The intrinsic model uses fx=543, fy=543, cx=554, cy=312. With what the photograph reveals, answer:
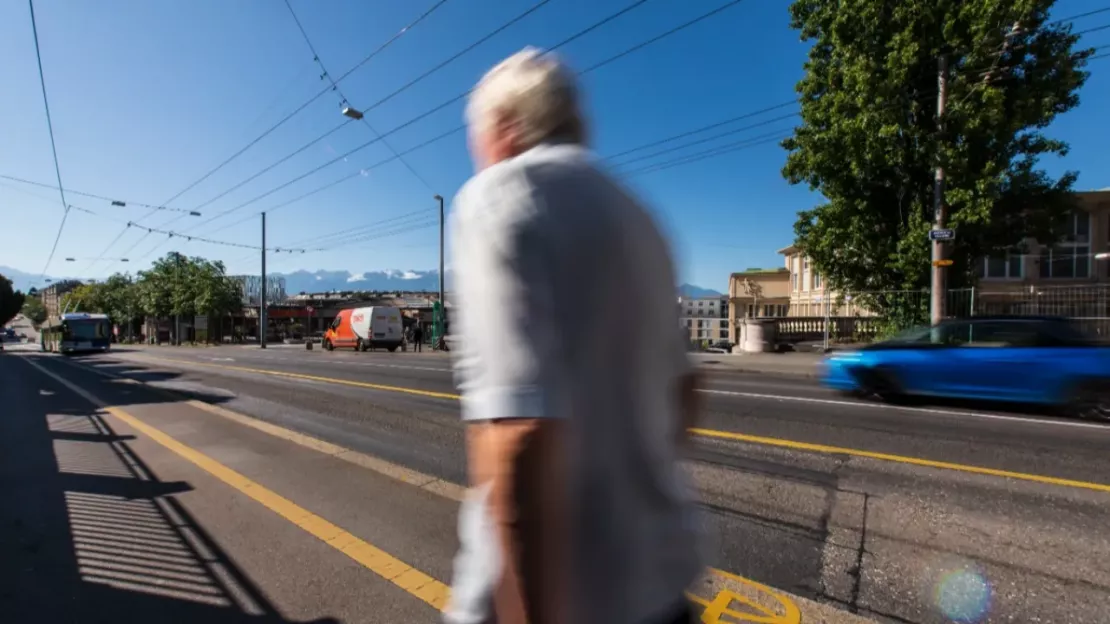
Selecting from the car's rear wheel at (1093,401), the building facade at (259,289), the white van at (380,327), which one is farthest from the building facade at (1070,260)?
the building facade at (259,289)

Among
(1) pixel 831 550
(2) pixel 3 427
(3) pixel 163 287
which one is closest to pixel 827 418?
(1) pixel 831 550

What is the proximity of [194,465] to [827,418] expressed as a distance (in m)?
7.39

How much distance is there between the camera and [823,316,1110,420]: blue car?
7.25m

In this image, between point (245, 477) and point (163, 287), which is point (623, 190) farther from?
point (163, 287)

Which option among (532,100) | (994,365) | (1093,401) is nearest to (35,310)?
(994,365)

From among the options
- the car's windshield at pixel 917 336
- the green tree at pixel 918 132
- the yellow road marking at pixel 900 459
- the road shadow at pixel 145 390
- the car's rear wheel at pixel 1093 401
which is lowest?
the road shadow at pixel 145 390

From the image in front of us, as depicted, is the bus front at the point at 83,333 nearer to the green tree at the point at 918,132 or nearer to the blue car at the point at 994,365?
the green tree at the point at 918,132

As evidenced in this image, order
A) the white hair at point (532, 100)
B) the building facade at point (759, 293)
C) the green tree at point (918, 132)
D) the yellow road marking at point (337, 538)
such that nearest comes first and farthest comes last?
1. the white hair at point (532, 100)
2. the yellow road marking at point (337, 538)
3. the green tree at point (918, 132)
4. the building facade at point (759, 293)

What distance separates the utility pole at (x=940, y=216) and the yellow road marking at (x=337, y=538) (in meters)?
14.6

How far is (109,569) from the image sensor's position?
3.09m

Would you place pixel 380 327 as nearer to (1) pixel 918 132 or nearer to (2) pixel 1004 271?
(1) pixel 918 132

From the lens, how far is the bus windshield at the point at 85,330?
108 feet

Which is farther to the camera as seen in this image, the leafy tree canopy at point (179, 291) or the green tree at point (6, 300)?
the green tree at point (6, 300)

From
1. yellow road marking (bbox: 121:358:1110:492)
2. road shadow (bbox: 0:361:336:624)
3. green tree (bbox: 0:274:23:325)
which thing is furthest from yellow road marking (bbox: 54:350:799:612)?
green tree (bbox: 0:274:23:325)
